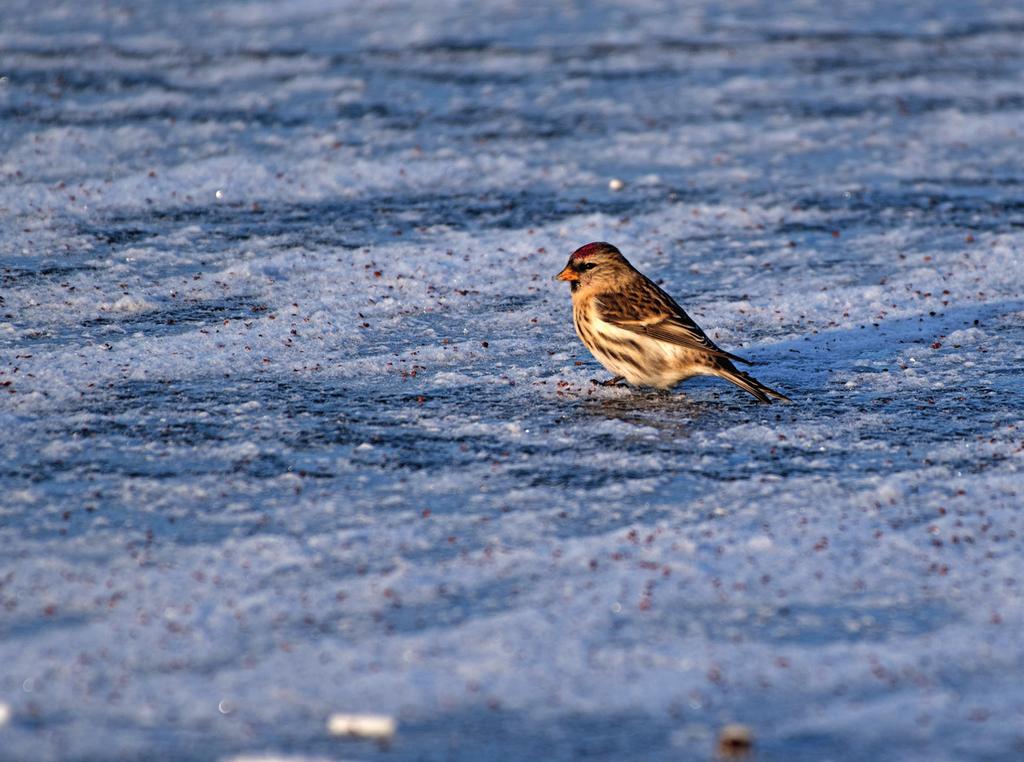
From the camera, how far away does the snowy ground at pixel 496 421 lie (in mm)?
3627

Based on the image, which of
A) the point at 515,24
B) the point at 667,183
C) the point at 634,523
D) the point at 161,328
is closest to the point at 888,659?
the point at 634,523

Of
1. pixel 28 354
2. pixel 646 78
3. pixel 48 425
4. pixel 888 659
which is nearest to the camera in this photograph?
pixel 888 659

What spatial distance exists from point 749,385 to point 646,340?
47cm

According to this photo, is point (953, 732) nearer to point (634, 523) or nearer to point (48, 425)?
point (634, 523)

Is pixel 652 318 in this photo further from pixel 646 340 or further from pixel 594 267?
pixel 594 267

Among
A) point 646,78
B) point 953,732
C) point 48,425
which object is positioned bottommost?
point 953,732

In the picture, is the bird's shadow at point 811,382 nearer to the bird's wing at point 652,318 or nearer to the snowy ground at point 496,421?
the snowy ground at point 496,421

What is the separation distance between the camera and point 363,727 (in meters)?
3.40

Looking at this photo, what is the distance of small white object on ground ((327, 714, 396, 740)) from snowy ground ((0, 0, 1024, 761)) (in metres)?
0.05

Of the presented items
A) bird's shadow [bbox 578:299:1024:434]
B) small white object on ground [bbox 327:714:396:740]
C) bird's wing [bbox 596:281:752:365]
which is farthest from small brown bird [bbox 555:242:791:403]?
small white object on ground [bbox 327:714:396:740]

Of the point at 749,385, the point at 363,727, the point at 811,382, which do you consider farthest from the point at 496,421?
the point at 363,727

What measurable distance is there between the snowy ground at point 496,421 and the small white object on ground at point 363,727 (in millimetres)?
54

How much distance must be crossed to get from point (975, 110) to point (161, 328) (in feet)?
22.5

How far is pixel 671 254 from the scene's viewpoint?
7770 millimetres
